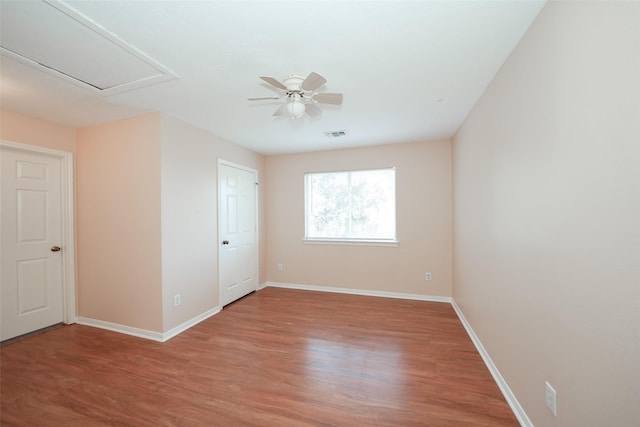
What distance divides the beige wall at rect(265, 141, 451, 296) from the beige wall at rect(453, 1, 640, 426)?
74.3 inches

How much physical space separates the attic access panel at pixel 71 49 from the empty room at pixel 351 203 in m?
0.02

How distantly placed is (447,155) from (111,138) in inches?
179

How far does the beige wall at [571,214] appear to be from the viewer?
2.87ft

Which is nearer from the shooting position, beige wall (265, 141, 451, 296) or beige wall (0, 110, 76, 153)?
beige wall (0, 110, 76, 153)

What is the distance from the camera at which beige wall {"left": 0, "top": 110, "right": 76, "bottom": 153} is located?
2.60m

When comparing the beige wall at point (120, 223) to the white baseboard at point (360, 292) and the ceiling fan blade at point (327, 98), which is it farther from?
the white baseboard at point (360, 292)

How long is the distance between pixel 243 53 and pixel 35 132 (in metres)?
2.94

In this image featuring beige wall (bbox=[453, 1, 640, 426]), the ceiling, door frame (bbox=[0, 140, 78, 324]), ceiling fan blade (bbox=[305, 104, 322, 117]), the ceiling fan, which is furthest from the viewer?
door frame (bbox=[0, 140, 78, 324])

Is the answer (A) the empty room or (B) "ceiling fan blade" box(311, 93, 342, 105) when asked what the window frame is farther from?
(B) "ceiling fan blade" box(311, 93, 342, 105)

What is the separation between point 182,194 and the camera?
294 cm

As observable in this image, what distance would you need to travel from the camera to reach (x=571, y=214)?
3.70 ft

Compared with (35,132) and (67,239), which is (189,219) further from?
(35,132)

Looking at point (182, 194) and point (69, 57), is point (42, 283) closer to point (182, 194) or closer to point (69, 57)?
point (182, 194)

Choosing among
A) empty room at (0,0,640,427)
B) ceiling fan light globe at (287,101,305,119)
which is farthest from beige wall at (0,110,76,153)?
ceiling fan light globe at (287,101,305,119)
